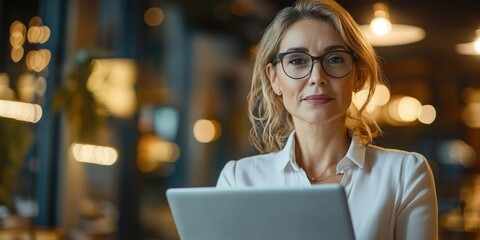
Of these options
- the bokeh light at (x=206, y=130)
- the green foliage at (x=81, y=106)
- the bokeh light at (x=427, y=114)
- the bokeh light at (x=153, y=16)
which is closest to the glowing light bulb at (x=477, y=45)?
the bokeh light at (x=427, y=114)

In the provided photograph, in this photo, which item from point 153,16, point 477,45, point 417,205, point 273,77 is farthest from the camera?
point 153,16

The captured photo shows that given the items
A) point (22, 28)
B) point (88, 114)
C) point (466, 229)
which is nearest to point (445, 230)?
point (466, 229)

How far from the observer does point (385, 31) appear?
5.36 meters

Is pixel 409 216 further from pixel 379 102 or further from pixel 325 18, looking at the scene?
pixel 379 102

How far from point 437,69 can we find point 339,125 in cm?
442

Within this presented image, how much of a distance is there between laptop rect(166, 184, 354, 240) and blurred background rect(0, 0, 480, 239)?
3650mm

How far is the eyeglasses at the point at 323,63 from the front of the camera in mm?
1665

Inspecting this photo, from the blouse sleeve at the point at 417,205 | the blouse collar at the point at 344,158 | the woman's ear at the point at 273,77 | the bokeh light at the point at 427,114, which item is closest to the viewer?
the blouse sleeve at the point at 417,205

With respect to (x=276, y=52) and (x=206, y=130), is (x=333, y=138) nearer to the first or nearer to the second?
(x=276, y=52)

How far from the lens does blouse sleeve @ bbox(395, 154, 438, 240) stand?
5.15 feet

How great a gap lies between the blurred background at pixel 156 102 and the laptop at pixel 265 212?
12.0 ft

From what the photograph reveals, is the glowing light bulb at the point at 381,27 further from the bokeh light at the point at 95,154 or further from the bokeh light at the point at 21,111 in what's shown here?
the bokeh light at the point at 21,111

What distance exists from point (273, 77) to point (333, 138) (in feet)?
0.65

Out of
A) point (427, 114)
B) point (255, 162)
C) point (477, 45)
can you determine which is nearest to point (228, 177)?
point (255, 162)
